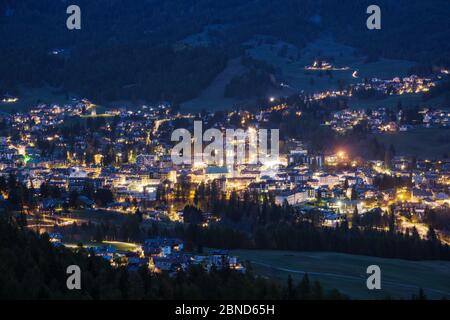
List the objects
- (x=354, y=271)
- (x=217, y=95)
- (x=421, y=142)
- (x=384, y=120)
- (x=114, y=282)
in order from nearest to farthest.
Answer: (x=114, y=282)
(x=354, y=271)
(x=421, y=142)
(x=384, y=120)
(x=217, y=95)

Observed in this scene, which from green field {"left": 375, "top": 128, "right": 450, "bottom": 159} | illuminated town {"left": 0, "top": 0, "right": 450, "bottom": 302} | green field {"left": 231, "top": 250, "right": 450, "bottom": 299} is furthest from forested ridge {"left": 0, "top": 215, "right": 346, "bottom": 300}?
green field {"left": 375, "top": 128, "right": 450, "bottom": 159}

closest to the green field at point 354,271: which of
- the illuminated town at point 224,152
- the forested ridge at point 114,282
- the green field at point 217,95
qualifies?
the illuminated town at point 224,152

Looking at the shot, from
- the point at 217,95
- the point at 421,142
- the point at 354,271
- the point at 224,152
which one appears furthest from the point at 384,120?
the point at 354,271

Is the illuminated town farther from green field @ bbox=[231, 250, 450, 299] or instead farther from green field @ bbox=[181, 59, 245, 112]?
green field @ bbox=[181, 59, 245, 112]

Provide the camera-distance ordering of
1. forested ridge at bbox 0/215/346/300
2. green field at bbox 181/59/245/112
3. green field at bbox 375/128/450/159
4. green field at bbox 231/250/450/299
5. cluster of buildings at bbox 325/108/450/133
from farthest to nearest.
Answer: green field at bbox 181/59/245/112 < cluster of buildings at bbox 325/108/450/133 < green field at bbox 375/128/450/159 < green field at bbox 231/250/450/299 < forested ridge at bbox 0/215/346/300

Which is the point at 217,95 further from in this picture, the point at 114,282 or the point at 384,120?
the point at 114,282

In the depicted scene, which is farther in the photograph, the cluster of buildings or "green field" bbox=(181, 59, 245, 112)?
"green field" bbox=(181, 59, 245, 112)
